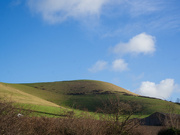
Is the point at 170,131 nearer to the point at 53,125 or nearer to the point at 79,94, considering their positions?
the point at 53,125

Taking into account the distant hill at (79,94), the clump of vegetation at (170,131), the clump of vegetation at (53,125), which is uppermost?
the distant hill at (79,94)

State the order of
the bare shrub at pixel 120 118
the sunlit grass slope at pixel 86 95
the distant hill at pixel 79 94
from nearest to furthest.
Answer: the bare shrub at pixel 120 118, the distant hill at pixel 79 94, the sunlit grass slope at pixel 86 95

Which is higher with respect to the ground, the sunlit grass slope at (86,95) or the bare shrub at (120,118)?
the sunlit grass slope at (86,95)

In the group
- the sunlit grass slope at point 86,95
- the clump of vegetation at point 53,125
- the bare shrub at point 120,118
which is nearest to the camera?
the clump of vegetation at point 53,125

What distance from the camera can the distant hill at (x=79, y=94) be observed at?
97019 mm

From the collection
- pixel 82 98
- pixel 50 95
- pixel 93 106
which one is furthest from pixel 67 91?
pixel 93 106

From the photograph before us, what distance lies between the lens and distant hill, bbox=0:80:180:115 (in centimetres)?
9702

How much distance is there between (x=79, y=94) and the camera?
125125mm

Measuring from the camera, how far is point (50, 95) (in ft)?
401

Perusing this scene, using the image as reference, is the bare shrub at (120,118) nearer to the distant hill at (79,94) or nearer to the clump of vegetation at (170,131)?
the clump of vegetation at (170,131)

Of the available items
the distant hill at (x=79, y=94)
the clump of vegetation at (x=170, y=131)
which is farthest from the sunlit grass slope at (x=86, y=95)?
the clump of vegetation at (x=170, y=131)

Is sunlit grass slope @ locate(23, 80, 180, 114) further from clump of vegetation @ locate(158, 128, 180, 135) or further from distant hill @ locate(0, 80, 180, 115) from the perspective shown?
clump of vegetation @ locate(158, 128, 180, 135)

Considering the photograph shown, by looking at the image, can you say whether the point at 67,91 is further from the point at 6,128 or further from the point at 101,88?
the point at 6,128

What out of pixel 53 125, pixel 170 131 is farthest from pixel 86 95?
pixel 53 125
